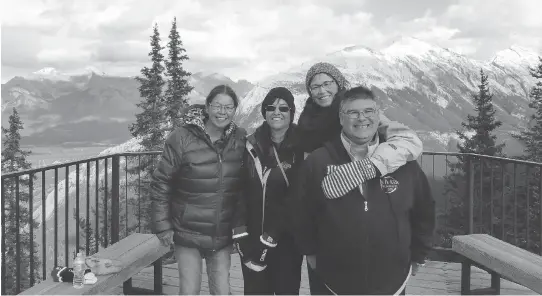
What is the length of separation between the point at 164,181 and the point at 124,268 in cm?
82

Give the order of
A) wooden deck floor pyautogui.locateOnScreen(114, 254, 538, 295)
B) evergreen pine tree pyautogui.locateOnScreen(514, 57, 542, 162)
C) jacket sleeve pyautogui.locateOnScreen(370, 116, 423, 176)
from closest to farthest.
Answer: jacket sleeve pyautogui.locateOnScreen(370, 116, 423, 176) < wooden deck floor pyautogui.locateOnScreen(114, 254, 538, 295) < evergreen pine tree pyautogui.locateOnScreen(514, 57, 542, 162)

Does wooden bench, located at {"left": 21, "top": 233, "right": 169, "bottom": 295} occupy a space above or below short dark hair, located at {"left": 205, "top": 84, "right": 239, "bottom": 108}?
below

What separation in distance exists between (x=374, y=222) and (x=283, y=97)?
91 centimetres

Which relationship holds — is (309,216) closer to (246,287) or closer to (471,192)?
(246,287)

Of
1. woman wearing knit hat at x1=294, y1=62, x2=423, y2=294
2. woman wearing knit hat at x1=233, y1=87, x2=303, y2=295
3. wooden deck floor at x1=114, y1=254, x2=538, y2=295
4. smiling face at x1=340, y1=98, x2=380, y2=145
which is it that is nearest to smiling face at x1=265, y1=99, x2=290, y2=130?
woman wearing knit hat at x1=233, y1=87, x2=303, y2=295

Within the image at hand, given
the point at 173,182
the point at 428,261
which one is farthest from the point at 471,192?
the point at 173,182

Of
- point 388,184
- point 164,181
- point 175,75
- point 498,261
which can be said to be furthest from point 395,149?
point 175,75

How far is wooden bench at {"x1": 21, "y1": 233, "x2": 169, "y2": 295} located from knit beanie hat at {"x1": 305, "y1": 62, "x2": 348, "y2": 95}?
5.62 feet

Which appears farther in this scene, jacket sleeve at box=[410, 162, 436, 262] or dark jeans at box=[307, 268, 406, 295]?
dark jeans at box=[307, 268, 406, 295]

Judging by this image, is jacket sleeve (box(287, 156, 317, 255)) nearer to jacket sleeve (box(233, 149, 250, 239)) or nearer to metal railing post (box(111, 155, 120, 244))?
jacket sleeve (box(233, 149, 250, 239))

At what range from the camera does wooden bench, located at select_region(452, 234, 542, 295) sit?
3.05 meters

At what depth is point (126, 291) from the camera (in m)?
4.31

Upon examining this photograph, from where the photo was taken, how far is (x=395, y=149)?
196 cm

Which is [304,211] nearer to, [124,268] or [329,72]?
[329,72]
